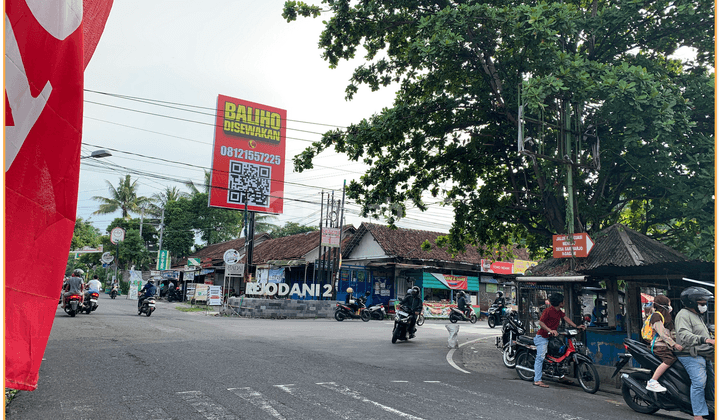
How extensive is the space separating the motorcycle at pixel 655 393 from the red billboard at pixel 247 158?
23.5 metres

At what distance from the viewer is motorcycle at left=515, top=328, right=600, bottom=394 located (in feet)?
25.9

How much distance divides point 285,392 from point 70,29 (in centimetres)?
528

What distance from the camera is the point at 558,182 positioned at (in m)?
11.5

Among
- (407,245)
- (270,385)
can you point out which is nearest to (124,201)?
(407,245)

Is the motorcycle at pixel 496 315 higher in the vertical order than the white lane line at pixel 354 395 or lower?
lower

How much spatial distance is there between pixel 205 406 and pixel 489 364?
712 cm

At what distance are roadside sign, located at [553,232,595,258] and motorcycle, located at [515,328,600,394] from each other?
68.1 inches

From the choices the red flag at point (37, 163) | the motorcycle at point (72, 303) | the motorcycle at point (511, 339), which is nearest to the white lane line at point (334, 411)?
the red flag at point (37, 163)

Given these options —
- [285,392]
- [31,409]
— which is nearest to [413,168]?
[285,392]

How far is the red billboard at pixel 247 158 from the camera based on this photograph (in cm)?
2866

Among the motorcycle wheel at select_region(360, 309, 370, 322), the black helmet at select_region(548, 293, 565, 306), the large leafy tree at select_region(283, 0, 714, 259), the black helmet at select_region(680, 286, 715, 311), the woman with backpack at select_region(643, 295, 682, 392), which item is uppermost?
the large leafy tree at select_region(283, 0, 714, 259)

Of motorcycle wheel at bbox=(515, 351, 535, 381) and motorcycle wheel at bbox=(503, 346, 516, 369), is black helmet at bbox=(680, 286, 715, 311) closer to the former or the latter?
motorcycle wheel at bbox=(515, 351, 535, 381)

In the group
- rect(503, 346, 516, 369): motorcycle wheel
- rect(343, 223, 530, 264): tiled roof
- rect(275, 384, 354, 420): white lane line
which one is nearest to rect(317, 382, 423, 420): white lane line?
rect(275, 384, 354, 420): white lane line

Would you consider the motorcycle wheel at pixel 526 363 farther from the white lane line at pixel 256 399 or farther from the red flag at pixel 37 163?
the red flag at pixel 37 163
